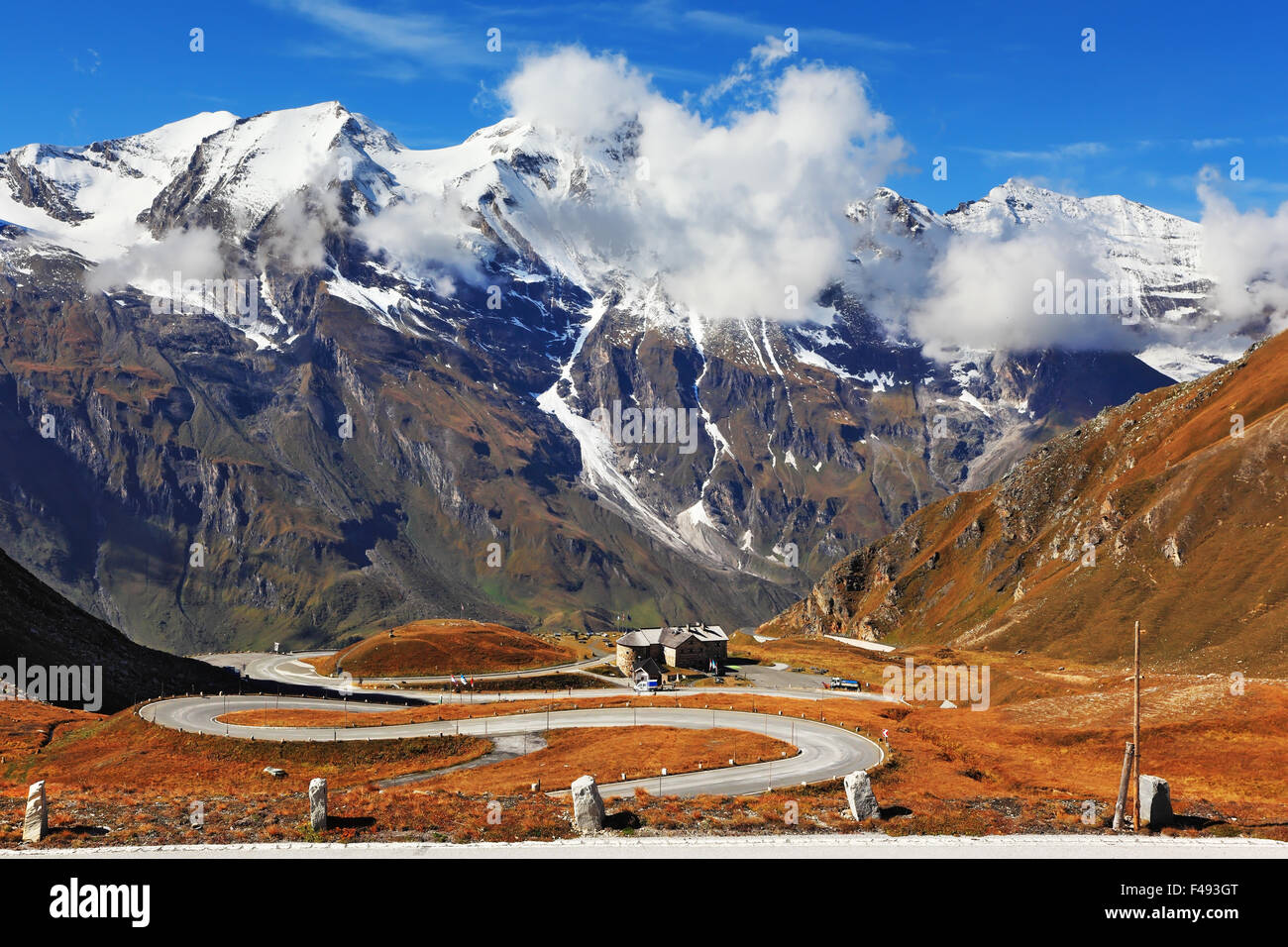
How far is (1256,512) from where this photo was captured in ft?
492

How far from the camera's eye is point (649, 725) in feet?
261

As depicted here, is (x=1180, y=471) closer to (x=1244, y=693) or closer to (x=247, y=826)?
(x=1244, y=693)

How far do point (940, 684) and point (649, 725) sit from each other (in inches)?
2731

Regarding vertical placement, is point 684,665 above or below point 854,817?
below

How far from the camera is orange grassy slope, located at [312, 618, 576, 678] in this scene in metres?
155

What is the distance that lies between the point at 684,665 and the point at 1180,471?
99.0 meters

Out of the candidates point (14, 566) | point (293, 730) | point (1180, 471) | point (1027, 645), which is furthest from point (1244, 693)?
point (14, 566)

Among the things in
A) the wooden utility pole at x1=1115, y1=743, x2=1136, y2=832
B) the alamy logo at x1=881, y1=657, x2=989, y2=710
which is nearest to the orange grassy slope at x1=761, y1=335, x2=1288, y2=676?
the alamy logo at x1=881, y1=657, x2=989, y2=710

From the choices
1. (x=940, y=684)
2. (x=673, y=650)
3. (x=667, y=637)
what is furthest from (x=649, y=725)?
(x=667, y=637)

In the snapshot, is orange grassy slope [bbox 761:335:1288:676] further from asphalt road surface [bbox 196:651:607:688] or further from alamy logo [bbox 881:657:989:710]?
asphalt road surface [bbox 196:651:607:688]

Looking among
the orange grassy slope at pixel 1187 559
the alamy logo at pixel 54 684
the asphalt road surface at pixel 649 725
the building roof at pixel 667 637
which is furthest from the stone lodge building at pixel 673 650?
the alamy logo at pixel 54 684
